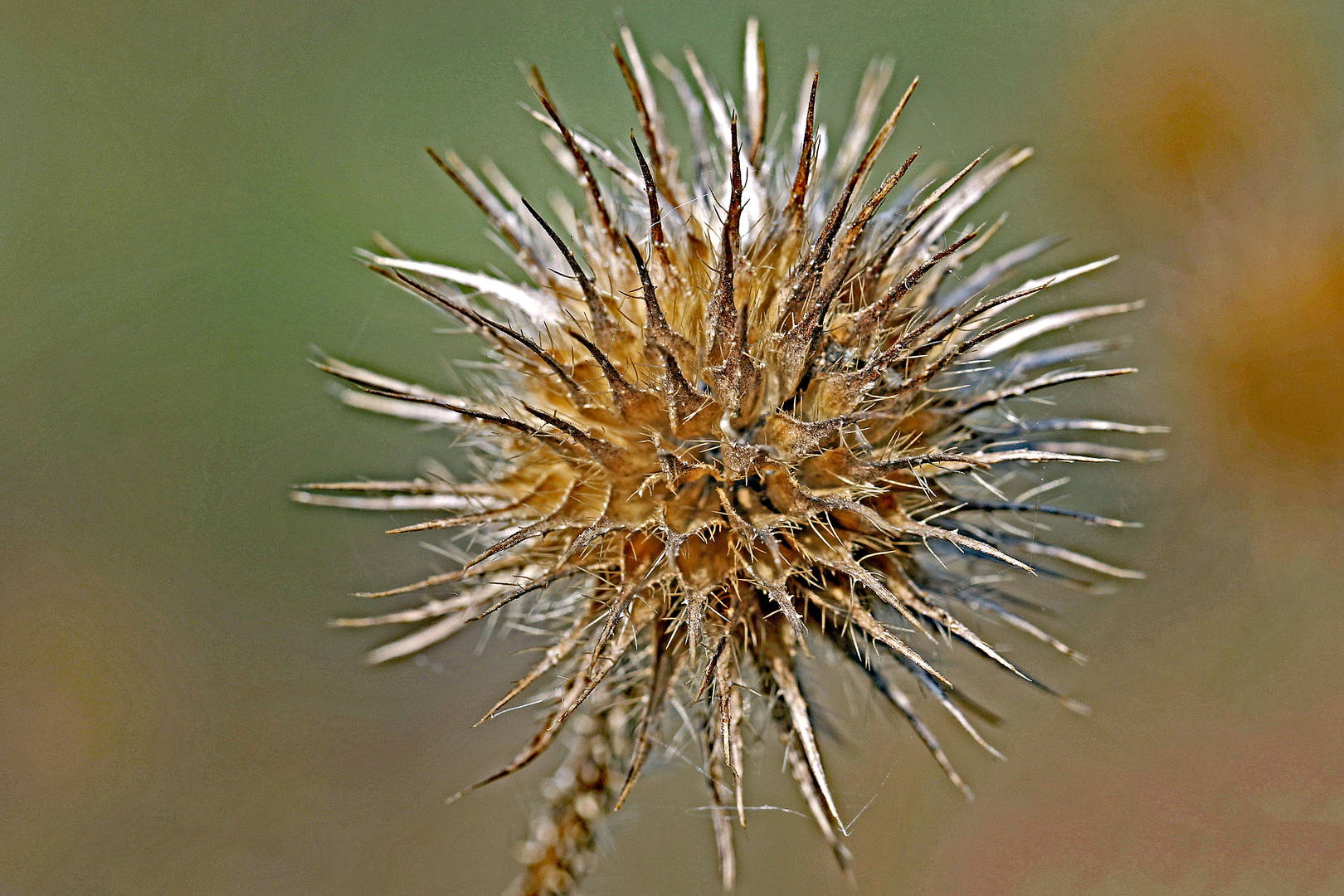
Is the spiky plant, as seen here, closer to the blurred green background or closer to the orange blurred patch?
the blurred green background

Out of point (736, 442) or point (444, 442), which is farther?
point (444, 442)

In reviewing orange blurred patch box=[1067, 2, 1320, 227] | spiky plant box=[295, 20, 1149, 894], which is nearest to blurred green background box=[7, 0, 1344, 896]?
Answer: orange blurred patch box=[1067, 2, 1320, 227]

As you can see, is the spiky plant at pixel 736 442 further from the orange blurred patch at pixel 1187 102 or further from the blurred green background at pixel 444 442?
the orange blurred patch at pixel 1187 102

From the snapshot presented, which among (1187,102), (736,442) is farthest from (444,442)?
(1187,102)

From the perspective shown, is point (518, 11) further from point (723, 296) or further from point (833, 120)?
point (723, 296)

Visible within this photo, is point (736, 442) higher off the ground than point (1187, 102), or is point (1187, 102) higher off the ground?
point (1187, 102)

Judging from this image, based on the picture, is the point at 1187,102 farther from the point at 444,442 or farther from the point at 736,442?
the point at 736,442

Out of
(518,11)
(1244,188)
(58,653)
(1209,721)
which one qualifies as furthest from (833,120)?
(58,653)
